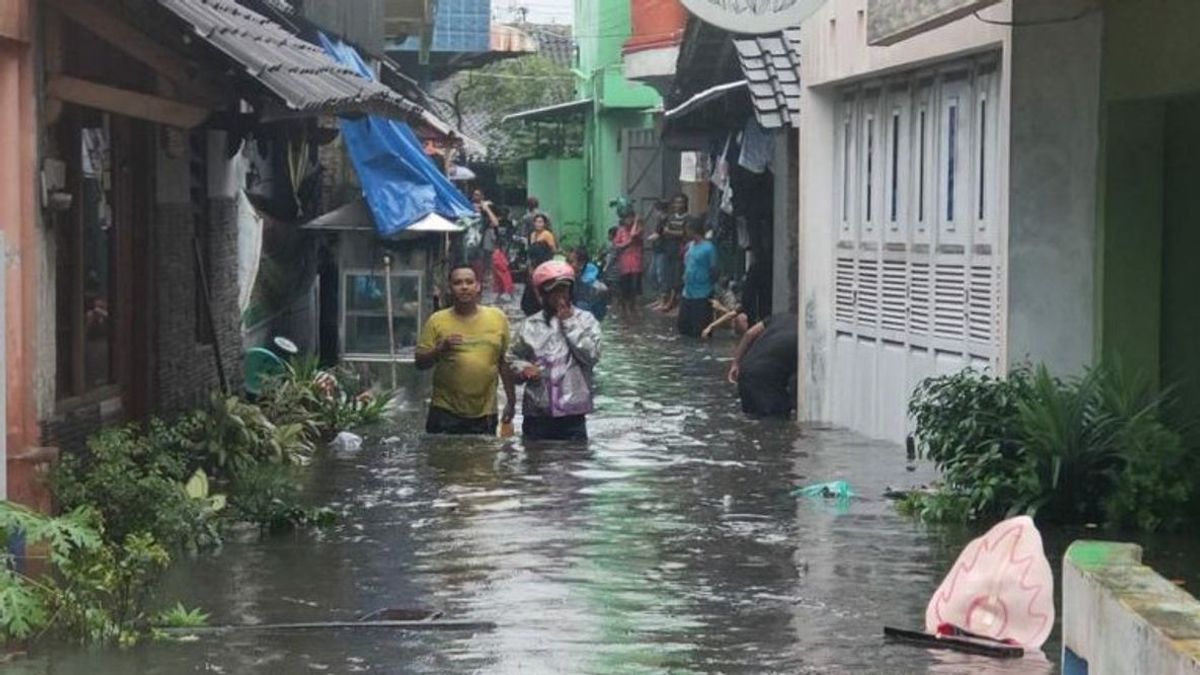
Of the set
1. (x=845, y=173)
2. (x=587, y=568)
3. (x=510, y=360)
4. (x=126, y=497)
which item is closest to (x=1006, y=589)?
(x=587, y=568)

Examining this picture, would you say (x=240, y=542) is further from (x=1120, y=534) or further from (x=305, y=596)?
(x=1120, y=534)

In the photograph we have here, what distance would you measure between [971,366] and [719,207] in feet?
60.8

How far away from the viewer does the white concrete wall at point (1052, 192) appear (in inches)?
517

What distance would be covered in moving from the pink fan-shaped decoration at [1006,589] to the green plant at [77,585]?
129 inches

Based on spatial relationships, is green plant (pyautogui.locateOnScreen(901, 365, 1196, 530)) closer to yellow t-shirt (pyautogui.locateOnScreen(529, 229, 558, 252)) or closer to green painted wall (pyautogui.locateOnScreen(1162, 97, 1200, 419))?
green painted wall (pyautogui.locateOnScreen(1162, 97, 1200, 419))

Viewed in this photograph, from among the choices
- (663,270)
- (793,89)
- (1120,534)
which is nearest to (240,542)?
(1120,534)

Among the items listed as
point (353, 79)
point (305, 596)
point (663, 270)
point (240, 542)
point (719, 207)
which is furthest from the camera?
point (663, 270)

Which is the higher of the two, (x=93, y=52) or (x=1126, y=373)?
(x=93, y=52)

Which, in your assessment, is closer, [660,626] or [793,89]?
[660,626]

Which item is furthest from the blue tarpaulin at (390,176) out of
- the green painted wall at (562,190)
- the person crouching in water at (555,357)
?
the green painted wall at (562,190)

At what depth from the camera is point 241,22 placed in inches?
536

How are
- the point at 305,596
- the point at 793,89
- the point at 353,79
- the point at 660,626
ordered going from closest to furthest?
1. the point at 660,626
2. the point at 305,596
3. the point at 353,79
4. the point at 793,89

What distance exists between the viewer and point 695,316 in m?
32.4

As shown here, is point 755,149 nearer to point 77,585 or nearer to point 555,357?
point 555,357
